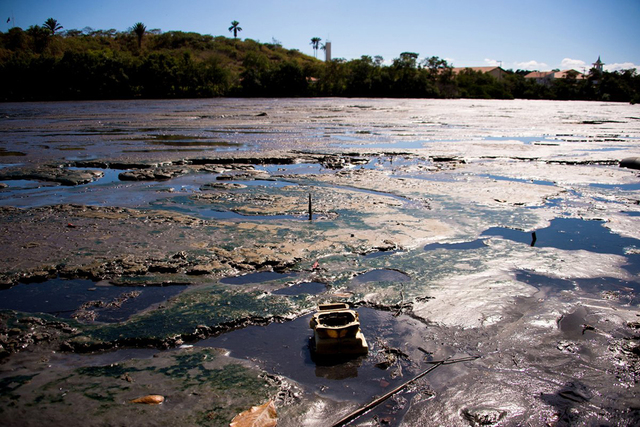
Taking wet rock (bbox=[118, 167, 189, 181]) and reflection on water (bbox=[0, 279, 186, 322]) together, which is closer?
reflection on water (bbox=[0, 279, 186, 322])

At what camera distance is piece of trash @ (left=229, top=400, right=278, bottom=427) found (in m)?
2.45

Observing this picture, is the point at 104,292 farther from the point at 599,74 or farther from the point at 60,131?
the point at 599,74

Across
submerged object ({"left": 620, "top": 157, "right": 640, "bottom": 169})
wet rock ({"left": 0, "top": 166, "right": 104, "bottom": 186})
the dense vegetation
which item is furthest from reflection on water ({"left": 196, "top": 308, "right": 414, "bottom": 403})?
the dense vegetation

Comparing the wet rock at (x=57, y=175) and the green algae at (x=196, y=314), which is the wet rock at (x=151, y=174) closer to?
the wet rock at (x=57, y=175)

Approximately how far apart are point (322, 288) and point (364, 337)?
0.98 meters

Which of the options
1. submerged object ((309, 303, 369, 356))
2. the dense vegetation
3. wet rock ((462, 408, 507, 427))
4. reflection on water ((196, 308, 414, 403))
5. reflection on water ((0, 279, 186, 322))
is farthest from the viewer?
the dense vegetation

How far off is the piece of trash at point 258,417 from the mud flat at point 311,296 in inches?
2.2

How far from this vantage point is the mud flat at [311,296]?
273 cm

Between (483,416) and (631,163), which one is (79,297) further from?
(631,163)

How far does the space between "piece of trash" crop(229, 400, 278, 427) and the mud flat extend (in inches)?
2.2

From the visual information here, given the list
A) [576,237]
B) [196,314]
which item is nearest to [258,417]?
[196,314]

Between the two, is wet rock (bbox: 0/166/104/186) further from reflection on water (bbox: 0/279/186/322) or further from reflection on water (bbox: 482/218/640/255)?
reflection on water (bbox: 482/218/640/255)

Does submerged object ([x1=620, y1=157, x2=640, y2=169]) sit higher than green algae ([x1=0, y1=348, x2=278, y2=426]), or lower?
higher

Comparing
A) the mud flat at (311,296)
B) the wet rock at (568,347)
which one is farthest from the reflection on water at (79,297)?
the wet rock at (568,347)
